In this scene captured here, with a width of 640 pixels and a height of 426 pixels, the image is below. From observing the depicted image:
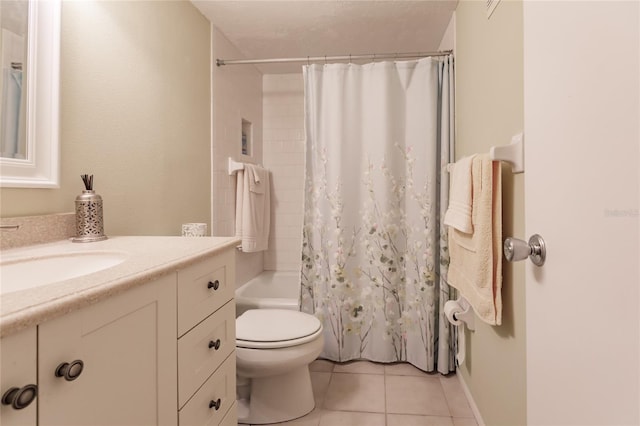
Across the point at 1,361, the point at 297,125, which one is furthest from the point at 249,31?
the point at 1,361

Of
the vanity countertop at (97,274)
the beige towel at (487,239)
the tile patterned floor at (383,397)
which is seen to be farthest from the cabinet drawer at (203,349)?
the beige towel at (487,239)

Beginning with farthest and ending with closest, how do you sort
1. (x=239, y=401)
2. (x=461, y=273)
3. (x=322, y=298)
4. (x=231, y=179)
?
(x=231, y=179), (x=322, y=298), (x=239, y=401), (x=461, y=273)

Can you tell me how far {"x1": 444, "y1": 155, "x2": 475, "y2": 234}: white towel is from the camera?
53.4 inches

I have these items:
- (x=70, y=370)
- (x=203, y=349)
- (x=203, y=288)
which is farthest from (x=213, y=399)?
(x=70, y=370)

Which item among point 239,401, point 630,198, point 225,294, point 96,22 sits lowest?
point 239,401

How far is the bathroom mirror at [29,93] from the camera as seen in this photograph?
99 cm

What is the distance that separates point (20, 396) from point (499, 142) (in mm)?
1473

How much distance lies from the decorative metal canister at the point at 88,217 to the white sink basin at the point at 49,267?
0.62 feet

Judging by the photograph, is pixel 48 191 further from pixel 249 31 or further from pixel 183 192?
pixel 249 31

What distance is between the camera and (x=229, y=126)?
7.98 ft

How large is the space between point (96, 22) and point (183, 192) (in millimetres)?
834

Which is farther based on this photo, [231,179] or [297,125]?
[297,125]

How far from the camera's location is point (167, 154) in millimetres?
1722

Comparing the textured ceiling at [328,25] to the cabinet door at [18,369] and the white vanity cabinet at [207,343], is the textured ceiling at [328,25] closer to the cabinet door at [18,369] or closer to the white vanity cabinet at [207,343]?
the white vanity cabinet at [207,343]
